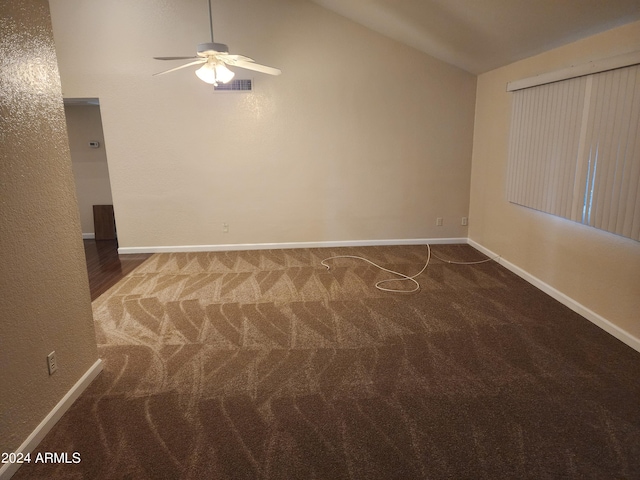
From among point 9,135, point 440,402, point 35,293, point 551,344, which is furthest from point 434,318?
point 9,135

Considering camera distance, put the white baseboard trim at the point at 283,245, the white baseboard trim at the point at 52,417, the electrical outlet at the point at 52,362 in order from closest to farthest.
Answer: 1. the white baseboard trim at the point at 52,417
2. the electrical outlet at the point at 52,362
3. the white baseboard trim at the point at 283,245

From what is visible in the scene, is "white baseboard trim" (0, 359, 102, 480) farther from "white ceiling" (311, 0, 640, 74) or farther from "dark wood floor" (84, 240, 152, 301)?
"white ceiling" (311, 0, 640, 74)

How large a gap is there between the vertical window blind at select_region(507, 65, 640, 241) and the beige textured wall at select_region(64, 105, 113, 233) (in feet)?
19.6

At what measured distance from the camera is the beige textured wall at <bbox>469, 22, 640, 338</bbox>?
3.09 m

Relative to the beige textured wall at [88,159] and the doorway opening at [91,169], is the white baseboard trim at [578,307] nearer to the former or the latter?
the doorway opening at [91,169]

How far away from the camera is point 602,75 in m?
3.15

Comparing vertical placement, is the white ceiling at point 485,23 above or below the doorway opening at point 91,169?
above

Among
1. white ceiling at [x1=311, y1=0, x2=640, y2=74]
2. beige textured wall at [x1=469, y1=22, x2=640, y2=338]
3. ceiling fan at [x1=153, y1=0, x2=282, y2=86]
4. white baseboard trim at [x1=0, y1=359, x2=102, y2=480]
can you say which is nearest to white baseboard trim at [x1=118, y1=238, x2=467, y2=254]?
beige textured wall at [x1=469, y1=22, x2=640, y2=338]

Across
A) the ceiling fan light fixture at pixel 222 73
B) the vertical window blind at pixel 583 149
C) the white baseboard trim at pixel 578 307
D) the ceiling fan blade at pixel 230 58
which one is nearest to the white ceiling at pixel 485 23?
the vertical window blind at pixel 583 149

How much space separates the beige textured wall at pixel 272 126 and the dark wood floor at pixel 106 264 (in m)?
0.33

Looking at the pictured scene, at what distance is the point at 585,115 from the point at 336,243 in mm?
3370

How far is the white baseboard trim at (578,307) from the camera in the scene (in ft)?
10.1

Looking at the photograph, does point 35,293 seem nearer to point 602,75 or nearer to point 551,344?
point 551,344

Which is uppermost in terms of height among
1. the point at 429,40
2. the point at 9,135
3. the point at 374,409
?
the point at 429,40
